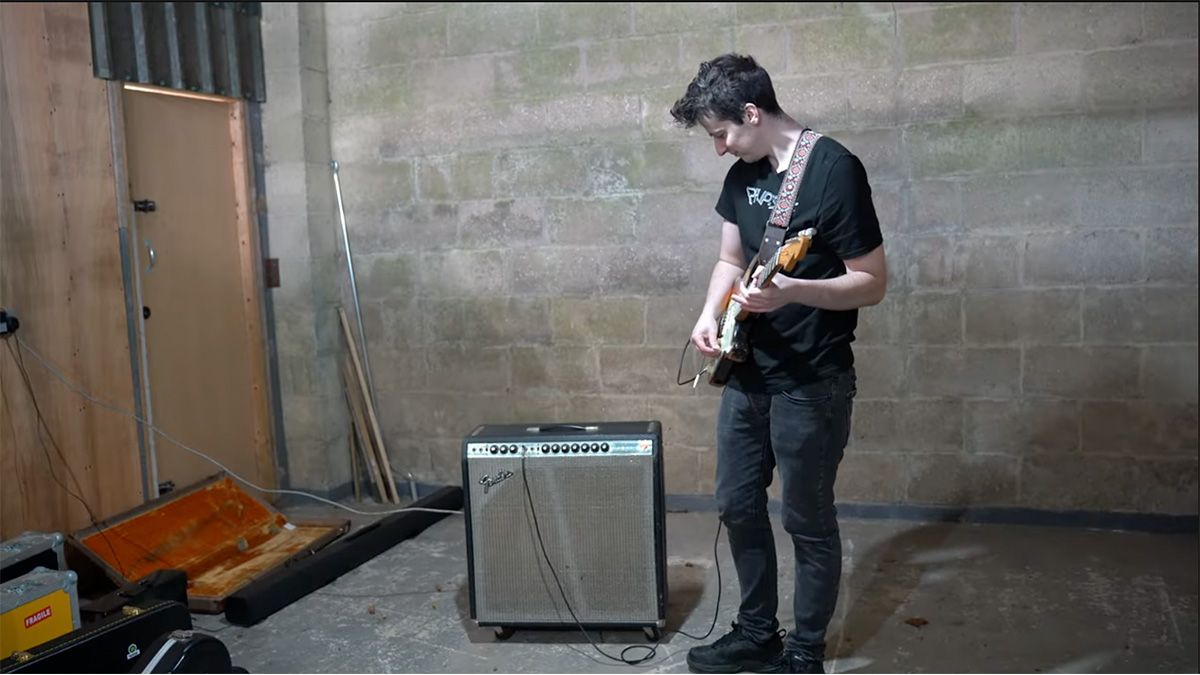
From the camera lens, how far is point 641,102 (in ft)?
12.6

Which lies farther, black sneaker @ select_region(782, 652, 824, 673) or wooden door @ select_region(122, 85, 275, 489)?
wooden door @ select_region(122, 85, 275, 489)

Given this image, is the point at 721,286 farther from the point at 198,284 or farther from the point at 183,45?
the point at 183,45

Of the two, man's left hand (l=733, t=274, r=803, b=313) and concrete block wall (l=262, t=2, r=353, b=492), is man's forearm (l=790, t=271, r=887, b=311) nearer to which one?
man's left hand (l=733, t=274, r=803, b=313)

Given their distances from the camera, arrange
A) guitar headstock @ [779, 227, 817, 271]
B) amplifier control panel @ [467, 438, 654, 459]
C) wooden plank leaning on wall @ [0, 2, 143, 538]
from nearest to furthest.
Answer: guitar headstock @ [779, 227, 817, 271], amplifier control panel @ [467, 438, 654, 459], wooden plank leaning on wall @ [0, 2, 143, 538]

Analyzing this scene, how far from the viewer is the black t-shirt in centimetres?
215

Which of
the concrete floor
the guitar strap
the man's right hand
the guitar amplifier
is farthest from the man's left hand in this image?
the concrete floor

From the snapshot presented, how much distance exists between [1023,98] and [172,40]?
126 inches

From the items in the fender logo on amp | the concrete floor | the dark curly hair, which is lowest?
the concrete floor

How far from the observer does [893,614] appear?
9.32 feet

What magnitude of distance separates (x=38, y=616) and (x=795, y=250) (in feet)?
6.96

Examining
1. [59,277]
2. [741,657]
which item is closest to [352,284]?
[59,277]

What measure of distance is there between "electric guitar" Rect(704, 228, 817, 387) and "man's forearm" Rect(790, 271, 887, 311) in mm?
60

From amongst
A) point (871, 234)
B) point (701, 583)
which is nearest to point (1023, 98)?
point (871, 234)

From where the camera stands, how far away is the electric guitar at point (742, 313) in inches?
82.0
